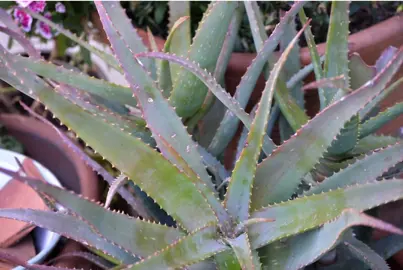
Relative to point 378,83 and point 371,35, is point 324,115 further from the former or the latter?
point 371,35

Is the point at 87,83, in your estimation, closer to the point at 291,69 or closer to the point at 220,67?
the point at 220,67

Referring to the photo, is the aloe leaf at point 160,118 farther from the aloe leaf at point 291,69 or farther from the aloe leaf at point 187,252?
the aloe leaf at point 291,69

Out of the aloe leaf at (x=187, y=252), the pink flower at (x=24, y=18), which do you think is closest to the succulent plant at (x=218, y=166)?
the aloe leaf at (x=187, y=252)

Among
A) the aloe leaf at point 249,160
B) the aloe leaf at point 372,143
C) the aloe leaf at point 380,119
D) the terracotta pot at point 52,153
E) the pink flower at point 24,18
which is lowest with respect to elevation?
the aloe leaf at point 249,160

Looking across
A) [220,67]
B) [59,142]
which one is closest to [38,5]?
[59,142]

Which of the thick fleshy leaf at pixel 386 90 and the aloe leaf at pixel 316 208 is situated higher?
the thick fleshy leaf at pixel 386 90

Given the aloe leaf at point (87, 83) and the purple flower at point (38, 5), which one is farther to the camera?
the purple flower at point (38, 5)
